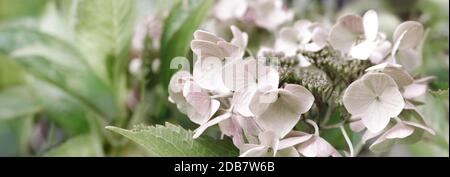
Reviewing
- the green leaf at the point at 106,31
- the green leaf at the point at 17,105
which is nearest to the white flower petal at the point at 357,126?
the green leaf at the point at 106,31

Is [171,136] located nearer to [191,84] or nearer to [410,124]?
[191,84]

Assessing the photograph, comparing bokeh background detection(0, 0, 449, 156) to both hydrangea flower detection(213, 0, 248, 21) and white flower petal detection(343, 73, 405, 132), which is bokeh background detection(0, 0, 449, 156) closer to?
hydrangea flower detection(213, 0, 248, 21)

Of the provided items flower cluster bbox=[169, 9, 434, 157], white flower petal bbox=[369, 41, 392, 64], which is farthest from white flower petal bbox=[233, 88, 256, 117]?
white flower petal bbox=[369, 41, 392, 64]

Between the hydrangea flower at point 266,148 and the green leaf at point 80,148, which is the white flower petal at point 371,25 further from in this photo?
the green leaf at point 80,148

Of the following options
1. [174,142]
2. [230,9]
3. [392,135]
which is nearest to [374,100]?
[392,135]

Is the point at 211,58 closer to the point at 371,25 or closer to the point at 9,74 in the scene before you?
the point at 371,25

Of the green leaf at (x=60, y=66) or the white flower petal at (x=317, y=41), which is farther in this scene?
the green leaf at (x=60, y=66)
